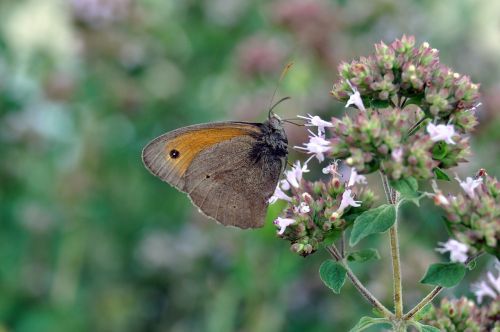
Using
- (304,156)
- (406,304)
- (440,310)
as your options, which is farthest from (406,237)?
(440,310)

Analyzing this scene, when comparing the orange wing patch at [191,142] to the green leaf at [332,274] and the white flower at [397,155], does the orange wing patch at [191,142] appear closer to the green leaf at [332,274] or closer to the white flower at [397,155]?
the green leaf at [332,274]

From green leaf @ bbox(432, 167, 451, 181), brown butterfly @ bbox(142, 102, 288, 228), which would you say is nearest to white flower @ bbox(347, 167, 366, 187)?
green leaf @ bbox(432, 167, 451, 181)

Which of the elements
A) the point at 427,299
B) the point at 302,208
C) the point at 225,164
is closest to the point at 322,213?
the point at 302,208

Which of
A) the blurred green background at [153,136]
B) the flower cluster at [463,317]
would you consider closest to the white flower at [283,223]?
the flower cluster at [463,317]

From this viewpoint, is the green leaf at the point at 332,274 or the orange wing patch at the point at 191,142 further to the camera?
the orange wing patch at the point at 191,142

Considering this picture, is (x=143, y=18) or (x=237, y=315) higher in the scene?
(x=143, y=18)

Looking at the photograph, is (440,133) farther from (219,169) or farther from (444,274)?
(219,169)

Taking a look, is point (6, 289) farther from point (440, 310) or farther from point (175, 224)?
point (440, 310)
